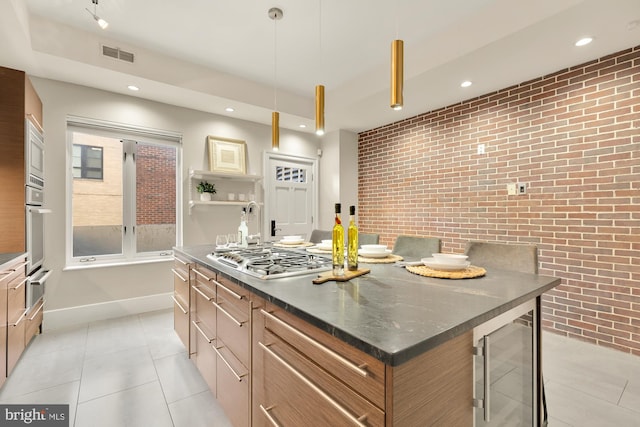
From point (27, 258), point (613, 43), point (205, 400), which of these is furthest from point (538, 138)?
point (27, 258)

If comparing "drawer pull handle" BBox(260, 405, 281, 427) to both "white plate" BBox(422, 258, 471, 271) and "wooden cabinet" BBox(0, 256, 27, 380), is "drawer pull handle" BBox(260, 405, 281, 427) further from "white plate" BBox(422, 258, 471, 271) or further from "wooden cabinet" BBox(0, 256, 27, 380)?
"wooden cabinet" BBox(0, 256, 27, 380)

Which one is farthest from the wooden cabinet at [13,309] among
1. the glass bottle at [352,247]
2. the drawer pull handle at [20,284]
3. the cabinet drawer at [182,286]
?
the glass bottle at [352,247]

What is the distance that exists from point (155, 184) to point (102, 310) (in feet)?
5.20

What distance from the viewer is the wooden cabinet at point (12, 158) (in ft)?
7.59

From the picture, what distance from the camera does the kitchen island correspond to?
0.72m

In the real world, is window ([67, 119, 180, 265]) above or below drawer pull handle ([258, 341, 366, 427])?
above

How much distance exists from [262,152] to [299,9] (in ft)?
7.60

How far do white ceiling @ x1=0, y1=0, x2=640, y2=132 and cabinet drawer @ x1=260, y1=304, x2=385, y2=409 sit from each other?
251 cm

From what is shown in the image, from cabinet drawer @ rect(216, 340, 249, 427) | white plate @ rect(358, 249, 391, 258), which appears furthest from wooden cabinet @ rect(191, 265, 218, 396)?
white plate @ rect(358, 249, 391, 258)

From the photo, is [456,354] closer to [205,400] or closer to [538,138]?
[205,400]

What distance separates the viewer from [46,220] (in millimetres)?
3033

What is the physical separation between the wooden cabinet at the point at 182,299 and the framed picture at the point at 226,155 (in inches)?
73.9

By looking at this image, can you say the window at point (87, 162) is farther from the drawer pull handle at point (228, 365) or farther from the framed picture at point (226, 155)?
the drawer pull handle at point (228, 365)

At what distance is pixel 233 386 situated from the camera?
1.45 metres
